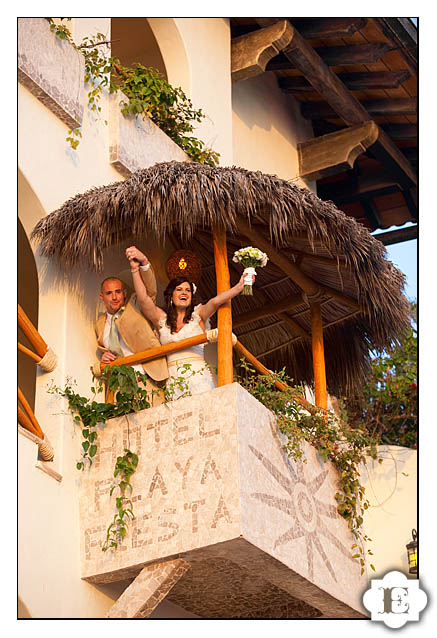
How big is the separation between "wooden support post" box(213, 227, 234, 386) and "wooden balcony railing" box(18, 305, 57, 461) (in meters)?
1.06

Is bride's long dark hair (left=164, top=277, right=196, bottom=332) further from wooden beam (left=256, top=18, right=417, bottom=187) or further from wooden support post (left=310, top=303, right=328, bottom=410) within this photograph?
wooden beam (left=256, top=18, right=417, bottom=187)

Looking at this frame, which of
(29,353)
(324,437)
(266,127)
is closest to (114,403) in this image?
(29,353)

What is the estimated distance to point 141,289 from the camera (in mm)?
7297

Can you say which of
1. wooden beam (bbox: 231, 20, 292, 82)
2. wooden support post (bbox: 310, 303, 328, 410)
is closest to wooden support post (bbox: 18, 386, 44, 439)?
wooden support post (bbox: 310, 303, 328, 410)

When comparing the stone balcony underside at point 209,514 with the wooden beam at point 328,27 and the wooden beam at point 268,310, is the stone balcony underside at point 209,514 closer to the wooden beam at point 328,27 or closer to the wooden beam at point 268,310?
the wooden beam at point 268,310

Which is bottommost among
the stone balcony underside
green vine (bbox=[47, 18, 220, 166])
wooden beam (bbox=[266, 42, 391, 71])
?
the stone balcony underside

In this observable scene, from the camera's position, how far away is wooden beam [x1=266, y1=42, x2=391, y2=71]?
413 inches

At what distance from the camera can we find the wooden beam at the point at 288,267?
7611 mm

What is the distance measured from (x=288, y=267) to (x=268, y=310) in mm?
729

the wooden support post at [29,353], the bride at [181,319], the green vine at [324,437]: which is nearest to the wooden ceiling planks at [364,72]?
the bride at [181,319]

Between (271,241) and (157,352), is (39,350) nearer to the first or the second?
(157,352)

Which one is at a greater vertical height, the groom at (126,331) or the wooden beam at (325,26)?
the wooden beam at (325,26)

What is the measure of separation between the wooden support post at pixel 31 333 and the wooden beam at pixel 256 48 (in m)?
4.30

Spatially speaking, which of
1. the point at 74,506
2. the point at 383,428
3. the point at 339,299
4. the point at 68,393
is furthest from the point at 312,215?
the point at 383,428
